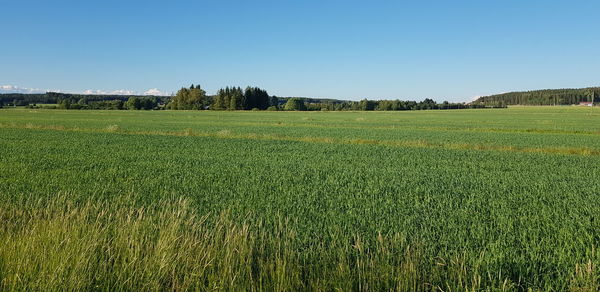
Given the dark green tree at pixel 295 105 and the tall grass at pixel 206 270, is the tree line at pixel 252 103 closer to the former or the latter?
the dark green tree at pixel 295 105

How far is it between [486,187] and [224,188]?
27.3ft

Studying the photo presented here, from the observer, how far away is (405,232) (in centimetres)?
663

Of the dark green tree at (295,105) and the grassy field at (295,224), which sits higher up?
A: the dark green tree at (295,105)

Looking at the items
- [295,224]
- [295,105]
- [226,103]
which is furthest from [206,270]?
[295,105]

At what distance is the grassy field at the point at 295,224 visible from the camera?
473cm

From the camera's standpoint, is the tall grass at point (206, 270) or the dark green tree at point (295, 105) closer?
the tall grass at point (206, 270)

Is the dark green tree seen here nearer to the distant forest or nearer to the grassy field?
the distant forest

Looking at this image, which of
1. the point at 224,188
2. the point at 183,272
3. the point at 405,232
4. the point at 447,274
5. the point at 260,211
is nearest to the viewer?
the point at 183,272

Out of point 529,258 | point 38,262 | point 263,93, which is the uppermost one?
point 263,93

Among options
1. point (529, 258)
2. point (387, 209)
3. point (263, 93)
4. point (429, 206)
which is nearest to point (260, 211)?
point (387, 209)

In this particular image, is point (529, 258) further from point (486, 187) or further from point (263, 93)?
point (263, 93)

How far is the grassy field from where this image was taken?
→ 4730 mm

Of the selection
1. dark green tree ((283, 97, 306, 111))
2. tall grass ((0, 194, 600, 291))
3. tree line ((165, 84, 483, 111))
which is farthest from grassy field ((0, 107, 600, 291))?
dark green tree ((283, 97, 306, 111))

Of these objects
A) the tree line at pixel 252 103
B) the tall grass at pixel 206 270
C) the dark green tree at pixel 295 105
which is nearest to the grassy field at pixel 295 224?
the tall grass at pixel 206 270
